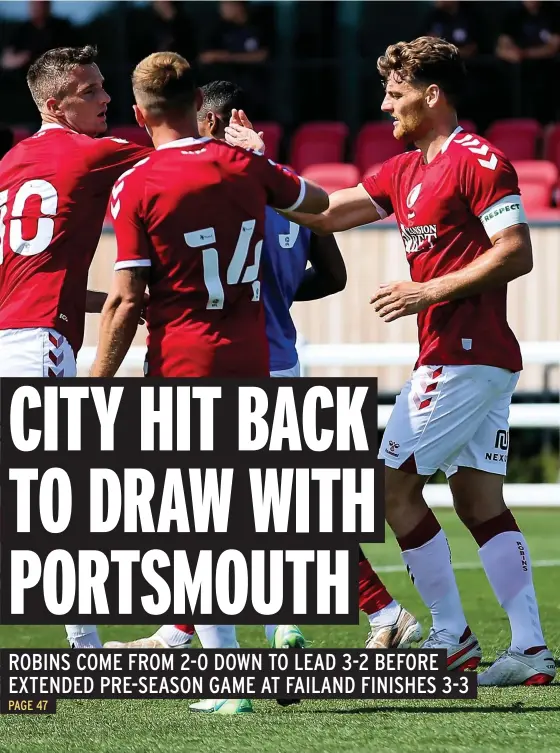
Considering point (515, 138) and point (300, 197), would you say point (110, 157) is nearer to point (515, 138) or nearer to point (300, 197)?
point (300, 197)

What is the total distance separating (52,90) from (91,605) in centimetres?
219

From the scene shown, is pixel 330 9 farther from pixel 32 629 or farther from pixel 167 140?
pixel 167 140

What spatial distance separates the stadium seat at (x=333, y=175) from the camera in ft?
49.8

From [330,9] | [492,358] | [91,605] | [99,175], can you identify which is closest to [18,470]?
[91,605]

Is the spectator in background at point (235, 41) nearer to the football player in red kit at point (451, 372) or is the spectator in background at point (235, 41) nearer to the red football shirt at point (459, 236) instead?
the football player in red kit at point (451, 372)

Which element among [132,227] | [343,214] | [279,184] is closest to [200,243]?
[132,227]

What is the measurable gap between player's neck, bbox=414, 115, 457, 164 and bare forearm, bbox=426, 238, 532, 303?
1.74ft

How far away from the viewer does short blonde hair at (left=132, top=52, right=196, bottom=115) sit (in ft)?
16.7

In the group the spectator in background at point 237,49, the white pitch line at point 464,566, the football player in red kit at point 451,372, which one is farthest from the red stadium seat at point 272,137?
the football player in red kit at point 451,372

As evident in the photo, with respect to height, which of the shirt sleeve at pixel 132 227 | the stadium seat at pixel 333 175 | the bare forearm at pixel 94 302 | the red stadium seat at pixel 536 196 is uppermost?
the stadium seat at pixel 333 175

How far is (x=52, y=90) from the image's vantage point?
607 cm

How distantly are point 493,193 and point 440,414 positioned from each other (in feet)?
2.81

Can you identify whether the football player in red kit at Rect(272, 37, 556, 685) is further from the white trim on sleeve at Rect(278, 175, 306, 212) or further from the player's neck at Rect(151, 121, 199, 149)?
the player's neck at Rect(151, 121, 199, 149)

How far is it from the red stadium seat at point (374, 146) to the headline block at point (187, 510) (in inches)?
437
